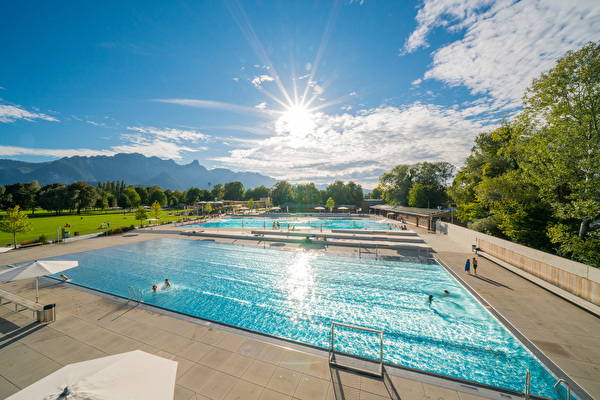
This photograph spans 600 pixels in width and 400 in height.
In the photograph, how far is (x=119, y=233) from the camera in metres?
25.6

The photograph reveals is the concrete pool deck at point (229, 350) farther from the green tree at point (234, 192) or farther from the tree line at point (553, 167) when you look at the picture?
the green tree at point (234, 192)

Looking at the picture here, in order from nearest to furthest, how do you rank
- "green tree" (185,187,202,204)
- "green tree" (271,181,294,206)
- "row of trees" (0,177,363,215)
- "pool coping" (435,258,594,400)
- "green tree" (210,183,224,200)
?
"pool coping" (435,258,594,400) < "row of trees" (0,177,363,215) < "green tree" (271,181,294,206) < "green tree" (185,187,202,204) < "green tree" (210,183,224,200)

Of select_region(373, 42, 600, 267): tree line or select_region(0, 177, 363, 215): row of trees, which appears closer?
select_region(373, 42, 600, 267): tree line

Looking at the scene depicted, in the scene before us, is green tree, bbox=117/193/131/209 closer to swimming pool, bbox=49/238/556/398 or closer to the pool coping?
swimming pool, bbox=49/238/556/398

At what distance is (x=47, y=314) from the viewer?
690cm

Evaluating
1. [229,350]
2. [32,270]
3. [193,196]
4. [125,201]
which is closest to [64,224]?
[32,270]

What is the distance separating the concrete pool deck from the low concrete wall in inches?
34.8

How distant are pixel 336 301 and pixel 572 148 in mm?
13953

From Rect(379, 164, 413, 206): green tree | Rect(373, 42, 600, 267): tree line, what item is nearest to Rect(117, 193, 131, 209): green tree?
Rect(379, 164, 413, 206): green tree

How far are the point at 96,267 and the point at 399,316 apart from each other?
59.0ft

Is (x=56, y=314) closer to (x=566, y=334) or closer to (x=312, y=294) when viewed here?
(x=312, y=294)

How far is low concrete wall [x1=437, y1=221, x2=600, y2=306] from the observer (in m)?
8.31

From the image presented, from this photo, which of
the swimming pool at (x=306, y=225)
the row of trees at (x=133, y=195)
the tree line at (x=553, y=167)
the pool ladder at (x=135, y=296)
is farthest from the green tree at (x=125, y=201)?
the tree line at (x=553, y=167)

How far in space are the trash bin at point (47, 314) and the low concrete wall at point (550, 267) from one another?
62.6 ft
